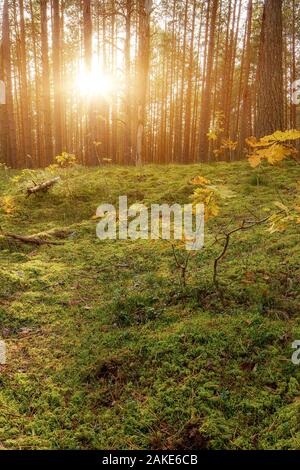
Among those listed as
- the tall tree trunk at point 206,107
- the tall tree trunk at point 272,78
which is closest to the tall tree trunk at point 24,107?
the tall tree trunk at point 206,107

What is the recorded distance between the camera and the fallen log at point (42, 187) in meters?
7.54

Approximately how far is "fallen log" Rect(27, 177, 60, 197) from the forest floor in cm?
251

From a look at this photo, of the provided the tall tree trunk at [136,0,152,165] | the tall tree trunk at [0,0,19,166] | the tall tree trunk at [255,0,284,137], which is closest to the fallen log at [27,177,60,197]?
the tall tree trunk at [255,0,284,137]

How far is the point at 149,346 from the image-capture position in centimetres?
285

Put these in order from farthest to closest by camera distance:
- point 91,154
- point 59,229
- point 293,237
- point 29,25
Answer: point 29,25
point 91,154
point 59,229
point 293,237

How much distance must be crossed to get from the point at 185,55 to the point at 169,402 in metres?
27.5

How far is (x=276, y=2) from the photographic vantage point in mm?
7703

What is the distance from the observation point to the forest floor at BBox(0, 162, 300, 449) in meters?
2.17

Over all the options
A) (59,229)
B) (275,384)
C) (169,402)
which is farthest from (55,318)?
(59,229)

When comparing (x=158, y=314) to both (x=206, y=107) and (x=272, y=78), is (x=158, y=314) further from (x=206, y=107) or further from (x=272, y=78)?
(x=206, y=107)

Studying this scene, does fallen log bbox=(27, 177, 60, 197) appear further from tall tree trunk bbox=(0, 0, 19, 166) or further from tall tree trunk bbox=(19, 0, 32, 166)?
tall tree trunk bbox=(0, 0, 19, 166)

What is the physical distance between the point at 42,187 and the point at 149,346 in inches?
224

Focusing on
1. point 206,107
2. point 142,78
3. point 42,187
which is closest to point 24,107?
point 142,78

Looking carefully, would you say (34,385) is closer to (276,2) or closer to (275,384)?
(275,384)
